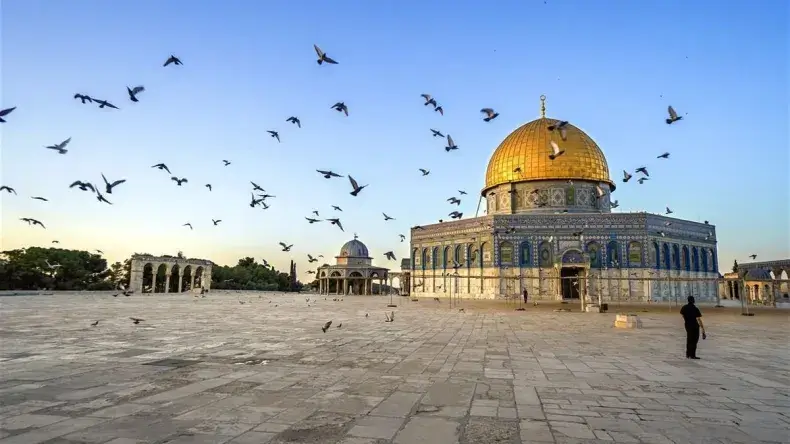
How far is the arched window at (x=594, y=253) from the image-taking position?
3781 cm

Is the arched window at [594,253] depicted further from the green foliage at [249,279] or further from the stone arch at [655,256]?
the green foliage at [249,279]

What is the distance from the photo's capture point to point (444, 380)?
21.6 feet

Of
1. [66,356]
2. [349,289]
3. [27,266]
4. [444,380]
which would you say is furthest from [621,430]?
[349,289]

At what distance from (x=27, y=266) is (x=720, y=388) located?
2399 inches

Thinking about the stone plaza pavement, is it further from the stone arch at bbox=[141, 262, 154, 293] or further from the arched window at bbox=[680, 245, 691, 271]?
the stone arch at bbox=[141, 262, 154, 293]

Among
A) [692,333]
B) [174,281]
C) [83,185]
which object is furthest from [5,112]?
[174,281]

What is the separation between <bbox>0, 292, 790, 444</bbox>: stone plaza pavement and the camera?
4258 millimetres

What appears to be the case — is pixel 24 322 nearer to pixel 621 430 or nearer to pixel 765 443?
pixel 621 430

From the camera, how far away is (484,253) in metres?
40.8

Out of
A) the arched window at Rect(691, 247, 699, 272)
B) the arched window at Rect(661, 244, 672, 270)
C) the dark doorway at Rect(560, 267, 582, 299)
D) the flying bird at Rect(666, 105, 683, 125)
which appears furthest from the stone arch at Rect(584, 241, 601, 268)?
the flying bird at Rect(666, 105, 683, 125)

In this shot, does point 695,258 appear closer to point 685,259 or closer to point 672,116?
point 685,259

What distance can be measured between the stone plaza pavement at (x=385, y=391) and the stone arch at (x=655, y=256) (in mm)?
28569

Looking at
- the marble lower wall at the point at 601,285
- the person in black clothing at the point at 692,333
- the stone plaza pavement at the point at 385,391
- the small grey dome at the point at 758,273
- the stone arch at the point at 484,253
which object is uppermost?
the stone arch at the point at 484,253

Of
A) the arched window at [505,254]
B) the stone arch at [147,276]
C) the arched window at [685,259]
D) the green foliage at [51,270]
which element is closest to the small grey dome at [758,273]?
the arched window at [685,259]
